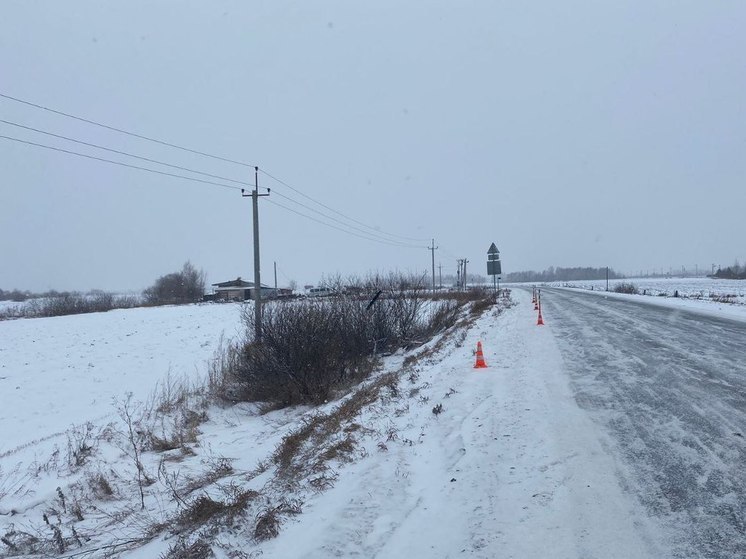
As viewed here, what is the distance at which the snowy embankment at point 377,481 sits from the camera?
167 inches

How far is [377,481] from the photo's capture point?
5441 mm

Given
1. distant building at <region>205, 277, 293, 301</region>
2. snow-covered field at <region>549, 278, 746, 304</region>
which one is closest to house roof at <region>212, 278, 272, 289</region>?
distant building at <region>205, 277, 293, 301</region>

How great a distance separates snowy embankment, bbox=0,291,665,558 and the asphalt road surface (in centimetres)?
25

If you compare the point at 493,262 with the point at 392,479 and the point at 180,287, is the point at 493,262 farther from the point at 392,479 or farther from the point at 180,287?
the point at 180,287

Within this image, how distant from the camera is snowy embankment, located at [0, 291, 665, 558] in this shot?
167 inches

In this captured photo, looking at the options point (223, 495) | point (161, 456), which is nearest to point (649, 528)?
point (223, 495)

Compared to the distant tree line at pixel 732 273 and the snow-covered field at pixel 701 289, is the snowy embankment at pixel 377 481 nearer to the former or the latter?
→ the snow-covered field at pixel 701 289

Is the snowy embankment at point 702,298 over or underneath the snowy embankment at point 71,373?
over

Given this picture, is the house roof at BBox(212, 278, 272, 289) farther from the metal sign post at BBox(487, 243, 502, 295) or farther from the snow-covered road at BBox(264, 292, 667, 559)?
the snow-covered road at BBox(264, 292, 667, 559)

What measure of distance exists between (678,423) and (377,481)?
3949 mm

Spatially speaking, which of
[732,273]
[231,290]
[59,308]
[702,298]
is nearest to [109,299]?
[59,308]

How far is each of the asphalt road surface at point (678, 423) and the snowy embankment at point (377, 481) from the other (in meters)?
0.25

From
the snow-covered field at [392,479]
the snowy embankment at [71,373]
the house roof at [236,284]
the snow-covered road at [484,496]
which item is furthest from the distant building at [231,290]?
the snow-covered road at [484,496]

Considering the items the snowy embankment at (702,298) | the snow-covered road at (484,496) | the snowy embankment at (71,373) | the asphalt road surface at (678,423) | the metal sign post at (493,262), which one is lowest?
the snowy embankment at (71,373)
